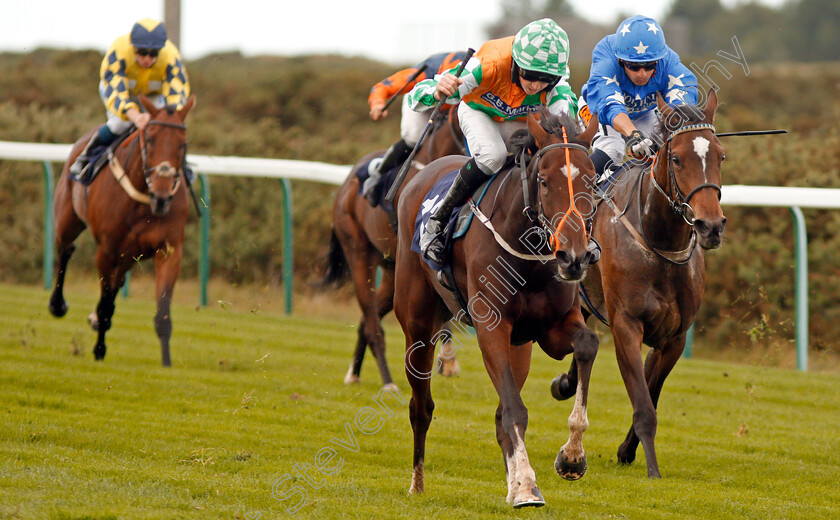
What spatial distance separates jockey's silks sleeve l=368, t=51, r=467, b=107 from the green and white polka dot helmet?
2.42 meters

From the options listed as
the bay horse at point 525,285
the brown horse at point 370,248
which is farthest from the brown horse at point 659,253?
the brown horse at point 370,248

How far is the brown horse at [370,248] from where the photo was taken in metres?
7.04

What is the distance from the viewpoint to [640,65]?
536cm

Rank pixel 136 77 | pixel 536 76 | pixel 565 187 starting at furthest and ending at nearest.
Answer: pixel 136 77, pixel 536 76, pixel 565 187

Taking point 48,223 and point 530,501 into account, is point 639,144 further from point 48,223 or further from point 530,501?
point 48,223

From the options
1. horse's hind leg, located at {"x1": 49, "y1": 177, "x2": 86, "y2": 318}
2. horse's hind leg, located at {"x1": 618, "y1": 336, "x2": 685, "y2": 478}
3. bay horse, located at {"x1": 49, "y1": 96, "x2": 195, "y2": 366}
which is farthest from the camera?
horse's hind leg, located at {"x1": 49, "y1": 177, "x2": 86, "y2": 318}

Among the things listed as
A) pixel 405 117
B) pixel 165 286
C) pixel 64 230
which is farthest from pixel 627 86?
pixel 64 230

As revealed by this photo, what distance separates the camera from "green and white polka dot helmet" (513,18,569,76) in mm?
4383

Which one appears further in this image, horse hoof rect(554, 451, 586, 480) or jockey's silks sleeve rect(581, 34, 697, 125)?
jockey's silks sleeve rect(581, 34, 697, 125)

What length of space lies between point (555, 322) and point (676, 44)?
29202mm

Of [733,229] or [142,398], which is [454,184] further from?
[733,229]

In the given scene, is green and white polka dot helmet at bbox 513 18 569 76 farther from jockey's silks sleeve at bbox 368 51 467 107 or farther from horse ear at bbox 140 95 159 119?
horse ear at bbox 140 95 159 119

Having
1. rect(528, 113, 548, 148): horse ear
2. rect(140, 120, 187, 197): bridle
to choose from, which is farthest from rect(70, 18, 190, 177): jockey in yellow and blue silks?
rect(528, 113, 548, 148): horse ear

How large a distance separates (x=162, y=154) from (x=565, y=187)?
4.07 meters
